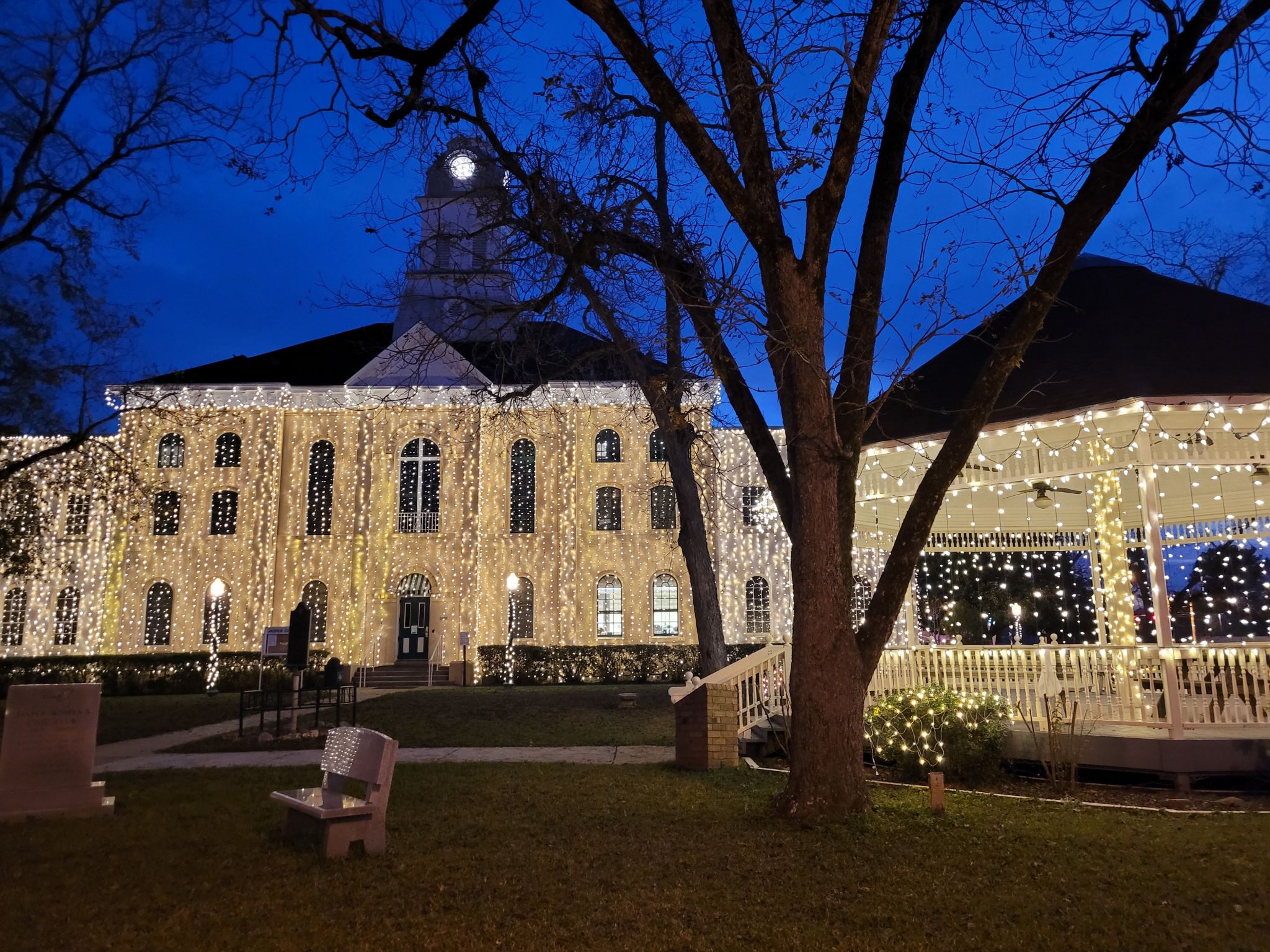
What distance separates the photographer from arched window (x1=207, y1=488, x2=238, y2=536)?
28.2m

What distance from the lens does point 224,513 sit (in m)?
28.3

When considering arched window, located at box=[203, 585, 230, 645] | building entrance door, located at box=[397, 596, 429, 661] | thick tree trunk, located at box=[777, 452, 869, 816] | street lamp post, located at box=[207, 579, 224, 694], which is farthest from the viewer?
building entrance door, located at box=[397, 596, 429, 661]

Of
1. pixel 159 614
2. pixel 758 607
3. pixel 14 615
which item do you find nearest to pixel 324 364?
Answer: pixel 159 614

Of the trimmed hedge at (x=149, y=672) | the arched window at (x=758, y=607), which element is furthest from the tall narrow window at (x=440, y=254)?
the arched window at (x=758, y=607)

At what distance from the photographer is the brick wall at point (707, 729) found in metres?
9.55

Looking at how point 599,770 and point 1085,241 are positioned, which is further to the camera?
point 599,770

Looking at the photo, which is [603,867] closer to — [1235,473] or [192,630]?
[1235,473]

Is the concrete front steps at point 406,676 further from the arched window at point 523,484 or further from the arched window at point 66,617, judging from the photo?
the arched window at point 66,617

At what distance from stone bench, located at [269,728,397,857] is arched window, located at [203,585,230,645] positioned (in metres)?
23.2

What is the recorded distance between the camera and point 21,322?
55.8ft

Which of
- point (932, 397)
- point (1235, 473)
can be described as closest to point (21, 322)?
point (932, 397)

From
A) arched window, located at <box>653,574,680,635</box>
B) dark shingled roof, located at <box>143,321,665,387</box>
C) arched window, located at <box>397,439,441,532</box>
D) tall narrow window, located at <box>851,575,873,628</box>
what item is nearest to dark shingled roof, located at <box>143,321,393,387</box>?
dark shingled roof, located at <box>143,321,665,387</box>

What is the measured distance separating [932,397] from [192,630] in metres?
24.9

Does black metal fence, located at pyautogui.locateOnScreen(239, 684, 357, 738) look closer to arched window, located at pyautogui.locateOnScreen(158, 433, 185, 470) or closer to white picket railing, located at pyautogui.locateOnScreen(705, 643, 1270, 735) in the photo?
white picket railing, located at pyautogui.locateOnScreen(705, 643, 1270, 735)
